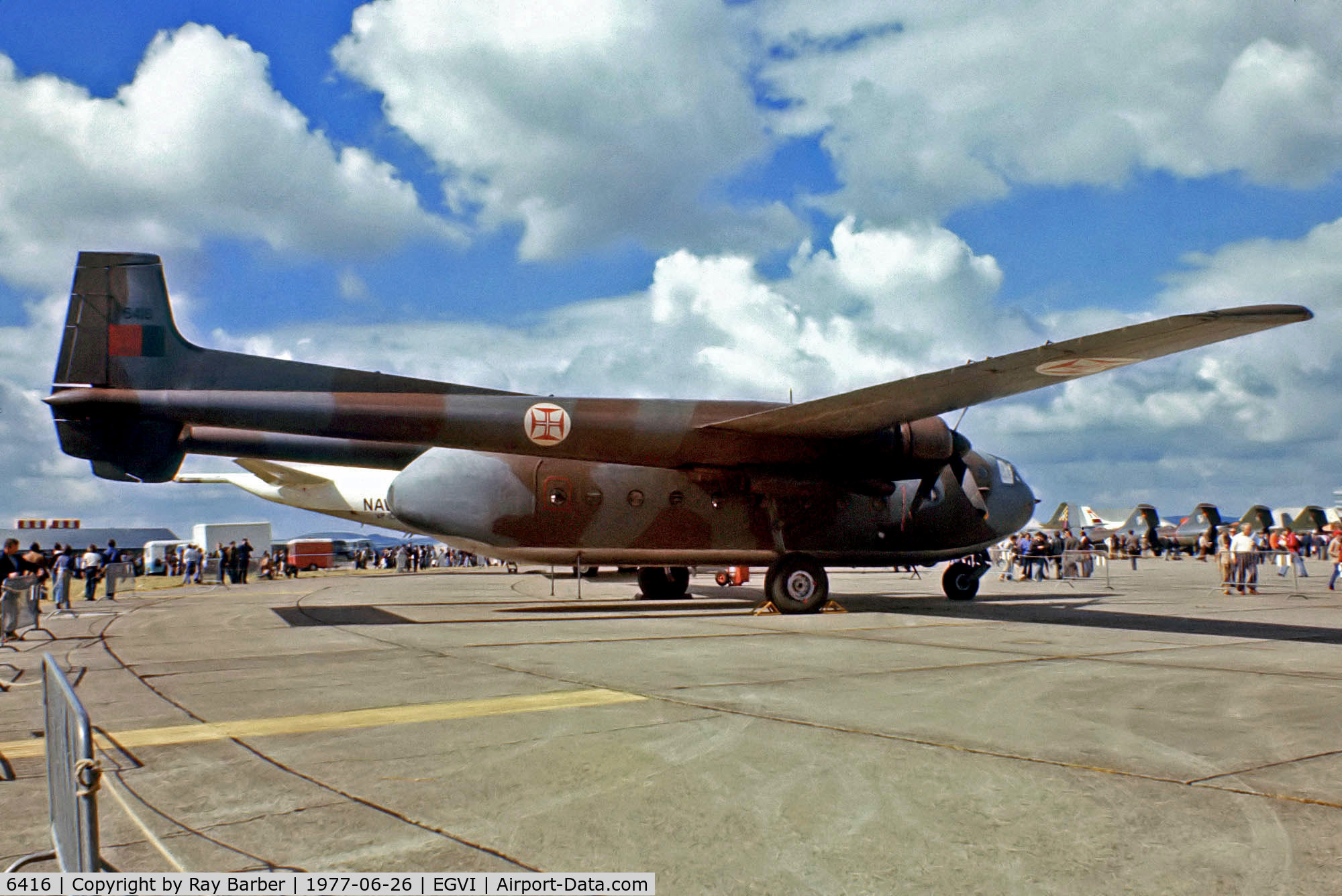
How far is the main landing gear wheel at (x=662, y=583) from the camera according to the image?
20219mm

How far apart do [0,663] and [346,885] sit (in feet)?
30.2

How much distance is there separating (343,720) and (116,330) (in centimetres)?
962

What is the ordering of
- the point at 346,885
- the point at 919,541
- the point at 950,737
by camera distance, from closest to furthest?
the point at 346,885 < the point at 950,737 < the point at 919,541

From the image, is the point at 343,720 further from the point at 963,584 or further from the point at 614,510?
the point at 963,584

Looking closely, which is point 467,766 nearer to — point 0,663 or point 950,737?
point 950,737

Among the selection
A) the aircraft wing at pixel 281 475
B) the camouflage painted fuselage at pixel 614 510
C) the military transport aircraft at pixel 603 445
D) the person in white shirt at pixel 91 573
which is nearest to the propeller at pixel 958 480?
the military transport aircraft at pixel 603 445

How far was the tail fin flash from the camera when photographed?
12.9 meters

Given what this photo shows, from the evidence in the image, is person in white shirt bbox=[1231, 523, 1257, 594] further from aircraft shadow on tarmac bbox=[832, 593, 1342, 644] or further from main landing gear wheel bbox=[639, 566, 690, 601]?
main landing gear wheel bbox=[639, 566, 690, 601]

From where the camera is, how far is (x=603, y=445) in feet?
47.1

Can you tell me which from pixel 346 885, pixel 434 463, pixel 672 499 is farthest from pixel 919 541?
pixel 346 885

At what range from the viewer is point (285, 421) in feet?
41.9

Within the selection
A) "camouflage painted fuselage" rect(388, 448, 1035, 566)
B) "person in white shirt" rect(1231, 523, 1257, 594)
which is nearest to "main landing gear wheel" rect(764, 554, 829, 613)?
"camouflage painted fuselage" rect(388, 448, 1035, 566)

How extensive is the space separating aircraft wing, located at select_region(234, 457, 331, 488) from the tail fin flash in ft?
66.1

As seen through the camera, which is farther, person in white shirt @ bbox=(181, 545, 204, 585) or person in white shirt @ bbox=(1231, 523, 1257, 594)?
person in white shirt @ bbox=(181, 545, 204, 585)
